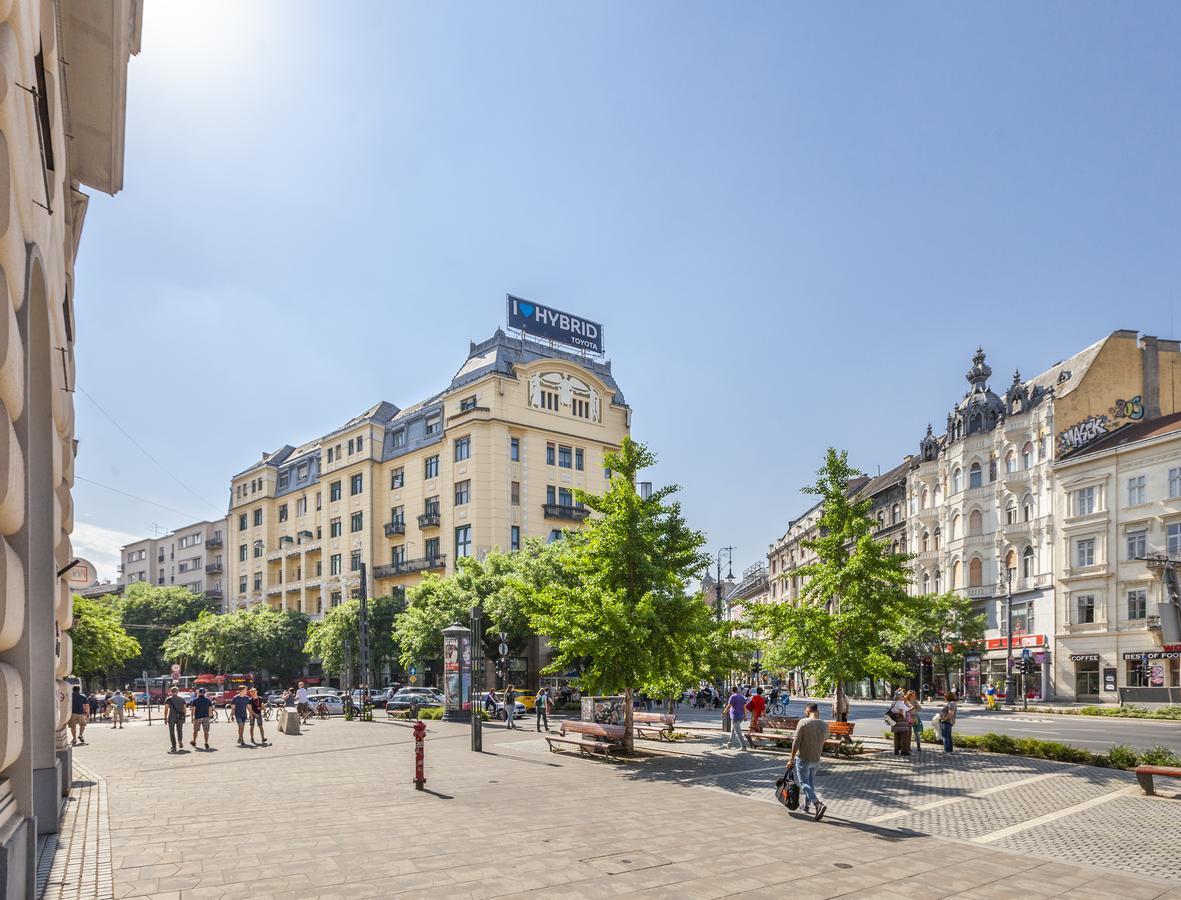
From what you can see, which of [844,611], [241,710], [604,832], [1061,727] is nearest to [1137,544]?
[1061,727]

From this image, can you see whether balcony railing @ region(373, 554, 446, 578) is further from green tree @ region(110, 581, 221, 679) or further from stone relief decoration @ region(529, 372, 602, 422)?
green tree @ region(110, 581, 221, 679)

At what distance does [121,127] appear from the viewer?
42.2 feet

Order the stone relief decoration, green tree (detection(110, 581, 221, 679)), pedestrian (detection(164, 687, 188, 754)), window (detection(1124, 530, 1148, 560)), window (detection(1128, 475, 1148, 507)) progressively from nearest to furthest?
pedestrian (detection(164, 687, 188, 754)) < window (detection(1124, 530, 1148, 560)) < window (detection(1128, 475, 1148, 507)) < the stone relief decoration < green tree (detection(110, 581, 221, 679))

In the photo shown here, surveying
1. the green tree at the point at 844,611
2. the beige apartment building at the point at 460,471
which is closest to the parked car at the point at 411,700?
the beige apartment building at the point at 460,471

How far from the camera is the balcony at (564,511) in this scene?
2202 inches

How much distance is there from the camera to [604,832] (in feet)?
37.2

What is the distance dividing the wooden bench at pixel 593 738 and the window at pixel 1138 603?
36.0 meters

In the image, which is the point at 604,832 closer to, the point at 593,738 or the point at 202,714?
the point at 593,738

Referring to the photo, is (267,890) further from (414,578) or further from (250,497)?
(250,497)

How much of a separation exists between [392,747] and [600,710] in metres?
6.23

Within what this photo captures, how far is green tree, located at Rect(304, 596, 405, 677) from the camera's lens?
172ft

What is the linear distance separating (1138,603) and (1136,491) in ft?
19.4

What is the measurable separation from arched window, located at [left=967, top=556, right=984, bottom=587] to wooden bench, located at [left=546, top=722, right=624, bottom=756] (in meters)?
41.9

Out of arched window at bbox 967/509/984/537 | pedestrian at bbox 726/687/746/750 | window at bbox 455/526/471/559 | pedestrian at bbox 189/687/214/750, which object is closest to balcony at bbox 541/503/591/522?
window at bbox 455/526/471/559
